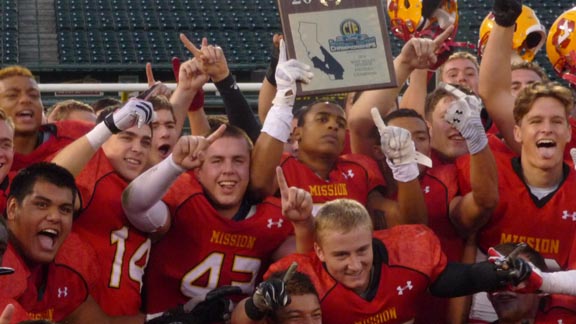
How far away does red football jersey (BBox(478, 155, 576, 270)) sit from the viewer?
3.70 m

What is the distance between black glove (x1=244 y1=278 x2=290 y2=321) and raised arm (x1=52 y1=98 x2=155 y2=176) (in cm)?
72

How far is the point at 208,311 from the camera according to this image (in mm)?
3371

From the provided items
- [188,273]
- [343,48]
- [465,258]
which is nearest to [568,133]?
[465,258]

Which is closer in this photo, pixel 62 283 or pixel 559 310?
pixel 62 283

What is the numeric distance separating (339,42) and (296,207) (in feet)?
2.56

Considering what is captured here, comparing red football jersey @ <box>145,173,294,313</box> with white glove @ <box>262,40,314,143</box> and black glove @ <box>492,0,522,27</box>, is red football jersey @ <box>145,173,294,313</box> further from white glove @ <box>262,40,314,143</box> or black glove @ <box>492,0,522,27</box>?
black glove @ <box>492,0,522,27</box>

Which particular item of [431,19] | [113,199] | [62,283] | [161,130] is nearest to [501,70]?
[431,19]

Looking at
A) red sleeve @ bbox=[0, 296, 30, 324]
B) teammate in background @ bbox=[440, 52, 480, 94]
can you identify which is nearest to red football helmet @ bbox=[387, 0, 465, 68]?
teammate in background @ bbox=[440, 52, 480, 94]

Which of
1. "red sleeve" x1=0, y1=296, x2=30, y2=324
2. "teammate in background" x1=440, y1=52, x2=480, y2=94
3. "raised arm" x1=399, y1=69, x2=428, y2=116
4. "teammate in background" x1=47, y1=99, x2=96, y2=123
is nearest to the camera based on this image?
"red sleeve" x1=0, y1=296, x2=30, y2=324

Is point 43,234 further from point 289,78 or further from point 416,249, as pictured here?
point 416,249

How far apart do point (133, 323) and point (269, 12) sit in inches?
489

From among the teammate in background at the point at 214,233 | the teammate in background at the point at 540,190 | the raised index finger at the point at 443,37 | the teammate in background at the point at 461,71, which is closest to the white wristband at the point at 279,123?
the teammate in background at the point at 214,233

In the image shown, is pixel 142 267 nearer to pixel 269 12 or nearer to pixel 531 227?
pixel 531 227

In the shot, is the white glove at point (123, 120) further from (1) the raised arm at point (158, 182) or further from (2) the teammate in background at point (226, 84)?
(2) the teammate in background at point (226, 84)
